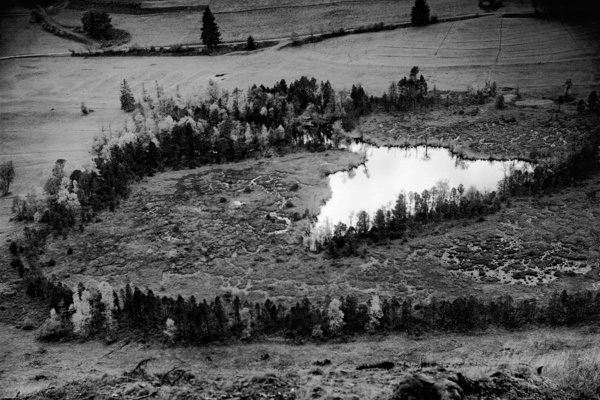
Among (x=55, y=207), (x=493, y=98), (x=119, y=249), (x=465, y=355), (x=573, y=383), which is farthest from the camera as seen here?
(x=493, y=98)

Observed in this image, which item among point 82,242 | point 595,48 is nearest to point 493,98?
point 595,48

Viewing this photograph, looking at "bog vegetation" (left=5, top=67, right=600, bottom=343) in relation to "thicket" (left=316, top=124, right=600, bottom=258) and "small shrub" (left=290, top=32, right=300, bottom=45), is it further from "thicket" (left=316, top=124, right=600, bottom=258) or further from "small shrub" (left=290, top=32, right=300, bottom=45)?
"small shrub" (left=290, top=32, right=300, bottom=45)

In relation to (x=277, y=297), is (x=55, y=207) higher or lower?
higher

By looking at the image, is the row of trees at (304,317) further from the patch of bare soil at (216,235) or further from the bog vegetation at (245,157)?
the patch of bare soil at (216,235)

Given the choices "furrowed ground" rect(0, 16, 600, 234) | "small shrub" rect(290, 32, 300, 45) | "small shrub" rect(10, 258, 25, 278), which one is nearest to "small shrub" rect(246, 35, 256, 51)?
"furrowed ground" rect(0, 16, 600, 234)

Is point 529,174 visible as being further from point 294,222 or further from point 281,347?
point 281,347

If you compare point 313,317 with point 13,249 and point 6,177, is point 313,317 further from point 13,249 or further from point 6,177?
point 6,177

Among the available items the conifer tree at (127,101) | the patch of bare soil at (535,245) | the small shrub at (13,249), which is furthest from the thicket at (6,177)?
the patch of bare soil at (535,245)
